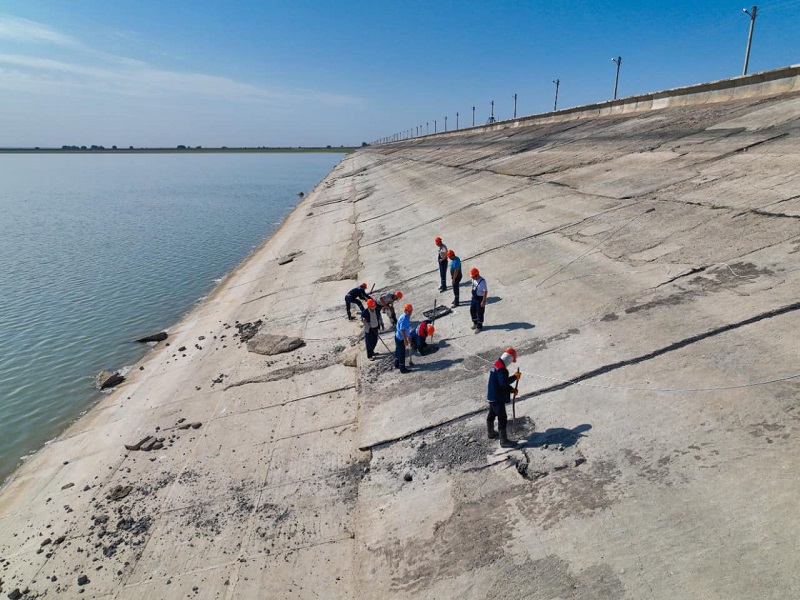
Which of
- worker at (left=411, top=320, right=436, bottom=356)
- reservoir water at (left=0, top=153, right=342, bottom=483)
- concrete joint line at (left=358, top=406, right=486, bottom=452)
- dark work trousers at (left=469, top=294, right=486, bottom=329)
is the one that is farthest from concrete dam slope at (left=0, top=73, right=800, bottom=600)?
reservoir water at (left=0, top=153, right=342, bottom=483)

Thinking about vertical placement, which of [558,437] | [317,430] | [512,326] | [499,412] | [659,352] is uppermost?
[659,352]

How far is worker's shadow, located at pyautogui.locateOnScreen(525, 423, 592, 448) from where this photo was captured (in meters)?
7.04

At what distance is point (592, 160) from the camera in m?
24.1

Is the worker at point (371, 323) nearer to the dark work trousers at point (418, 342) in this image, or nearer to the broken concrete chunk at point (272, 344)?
the dark work trousers at point (418, 342)

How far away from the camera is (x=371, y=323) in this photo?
36.7 feet

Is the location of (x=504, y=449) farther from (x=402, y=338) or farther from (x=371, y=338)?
(x=371, y=338)

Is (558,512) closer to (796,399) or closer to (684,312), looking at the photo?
(796,399)

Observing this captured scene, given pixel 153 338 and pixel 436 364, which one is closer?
pixel 436 364

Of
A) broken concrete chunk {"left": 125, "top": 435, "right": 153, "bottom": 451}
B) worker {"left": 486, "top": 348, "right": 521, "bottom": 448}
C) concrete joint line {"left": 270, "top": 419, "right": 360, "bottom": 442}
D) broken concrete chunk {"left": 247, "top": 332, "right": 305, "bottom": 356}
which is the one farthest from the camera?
broken concrete chunk {"left": 247, "top": 332, "right": 305, "bottom": 356}

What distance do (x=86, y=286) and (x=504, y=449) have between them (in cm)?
2541

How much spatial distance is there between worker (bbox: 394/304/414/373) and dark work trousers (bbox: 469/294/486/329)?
6.41 ft

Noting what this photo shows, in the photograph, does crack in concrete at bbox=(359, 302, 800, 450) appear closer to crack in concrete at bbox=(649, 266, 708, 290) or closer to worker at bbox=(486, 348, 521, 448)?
worker at bbox=(486, 348, 521, 448)

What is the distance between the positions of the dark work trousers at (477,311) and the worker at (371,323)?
7.54ft

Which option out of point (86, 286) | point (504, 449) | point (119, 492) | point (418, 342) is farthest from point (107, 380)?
point (504, 449)
